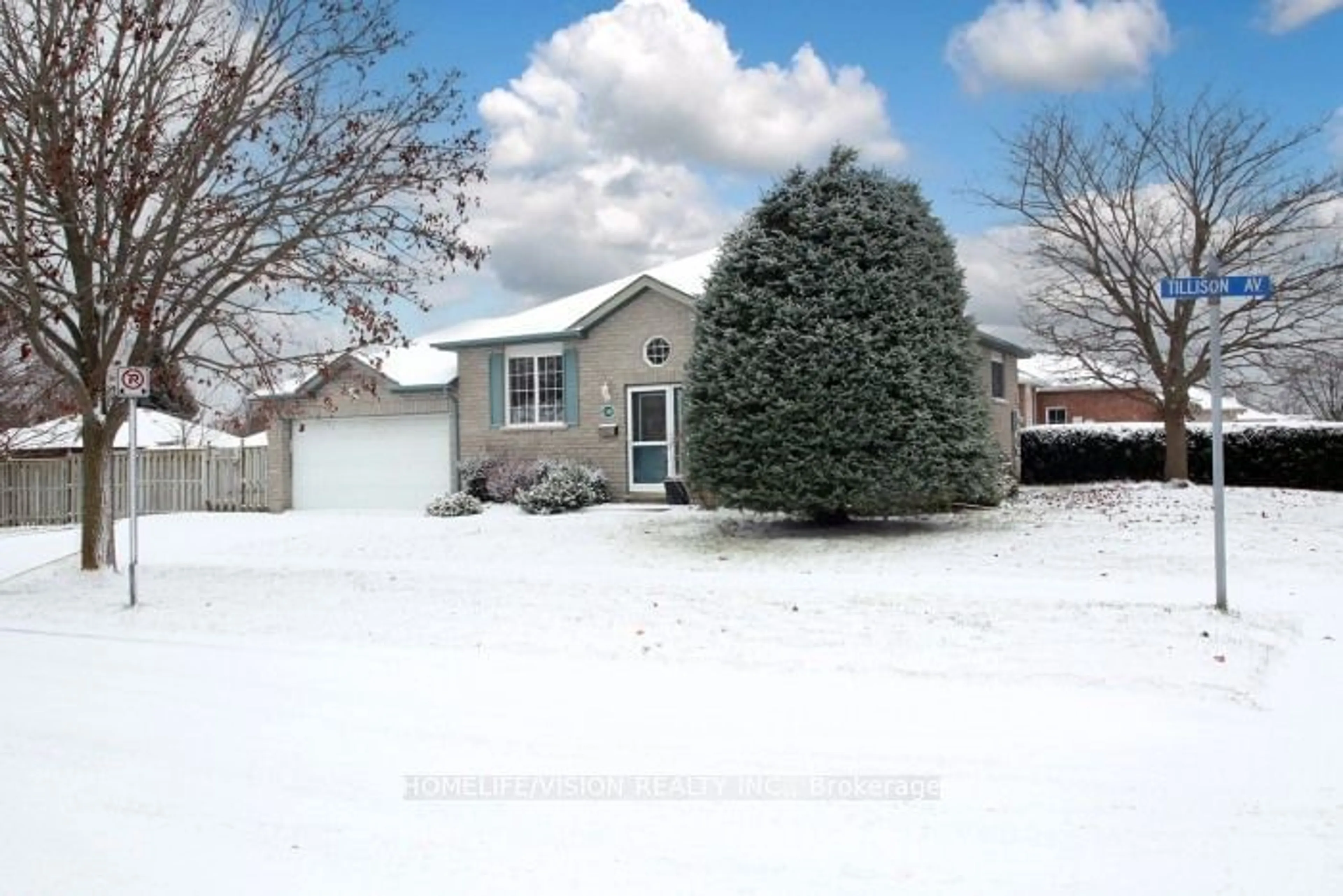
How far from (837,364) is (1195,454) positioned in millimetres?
13358

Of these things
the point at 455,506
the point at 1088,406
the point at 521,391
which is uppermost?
the point at 1088,406

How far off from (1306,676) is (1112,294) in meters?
15.5

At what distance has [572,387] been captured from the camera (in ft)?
70.1

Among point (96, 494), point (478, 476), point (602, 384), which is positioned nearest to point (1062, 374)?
point (602, 384)

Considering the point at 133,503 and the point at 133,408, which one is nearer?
the point at 133,408

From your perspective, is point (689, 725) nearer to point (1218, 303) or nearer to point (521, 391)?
point (1218, 303)

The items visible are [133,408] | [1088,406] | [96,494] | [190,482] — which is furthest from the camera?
[1088,406]

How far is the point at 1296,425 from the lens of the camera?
22.6 meters

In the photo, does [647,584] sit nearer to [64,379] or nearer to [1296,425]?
[64,379]

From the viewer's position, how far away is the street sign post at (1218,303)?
355 inches

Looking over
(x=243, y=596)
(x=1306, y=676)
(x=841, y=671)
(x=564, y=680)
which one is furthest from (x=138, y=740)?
(x=1306, y=676)

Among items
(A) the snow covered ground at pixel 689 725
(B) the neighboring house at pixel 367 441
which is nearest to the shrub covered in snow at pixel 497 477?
(B) the neighboring house at pixel 367 441

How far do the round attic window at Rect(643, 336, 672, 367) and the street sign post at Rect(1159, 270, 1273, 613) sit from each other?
11.9 m

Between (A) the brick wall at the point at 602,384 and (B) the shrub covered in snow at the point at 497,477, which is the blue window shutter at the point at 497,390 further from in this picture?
(B) the shrub covered in snow at the point at 497,477
